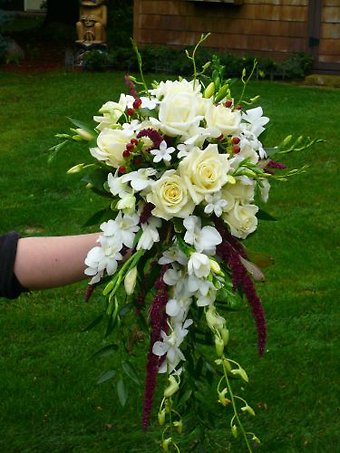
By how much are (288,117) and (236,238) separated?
812 centimetres

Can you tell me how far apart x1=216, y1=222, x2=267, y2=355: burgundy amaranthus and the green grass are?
2.08 feet

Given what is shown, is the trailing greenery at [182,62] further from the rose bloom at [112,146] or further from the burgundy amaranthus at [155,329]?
the burgundy amaranthus at [155,329]

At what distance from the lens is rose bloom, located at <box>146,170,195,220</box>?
8.49 ft

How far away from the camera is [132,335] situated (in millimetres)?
2889

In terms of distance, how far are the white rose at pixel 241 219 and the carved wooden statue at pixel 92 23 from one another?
13114 millimetres

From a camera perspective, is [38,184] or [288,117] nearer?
[38,184]

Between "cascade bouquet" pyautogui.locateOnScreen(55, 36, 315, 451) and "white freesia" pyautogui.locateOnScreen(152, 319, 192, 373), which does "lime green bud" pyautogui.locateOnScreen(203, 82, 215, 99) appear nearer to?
"cascade bouquet" pyautogui.locateOnScreen(55, 36, 315, 451)

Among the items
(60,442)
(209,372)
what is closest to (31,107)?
(60,442)

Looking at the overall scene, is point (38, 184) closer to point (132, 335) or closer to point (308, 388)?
point (308, 388)

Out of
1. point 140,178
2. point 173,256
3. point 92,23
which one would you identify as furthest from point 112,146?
point 92,23

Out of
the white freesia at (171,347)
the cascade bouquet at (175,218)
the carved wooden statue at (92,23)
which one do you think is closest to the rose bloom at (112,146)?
the cascade bouquet at (175,218)

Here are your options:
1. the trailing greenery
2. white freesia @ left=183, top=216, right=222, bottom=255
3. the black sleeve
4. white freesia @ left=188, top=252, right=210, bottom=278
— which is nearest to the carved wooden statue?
the trailing greenery

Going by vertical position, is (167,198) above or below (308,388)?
above

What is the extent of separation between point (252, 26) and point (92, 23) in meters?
2.79
